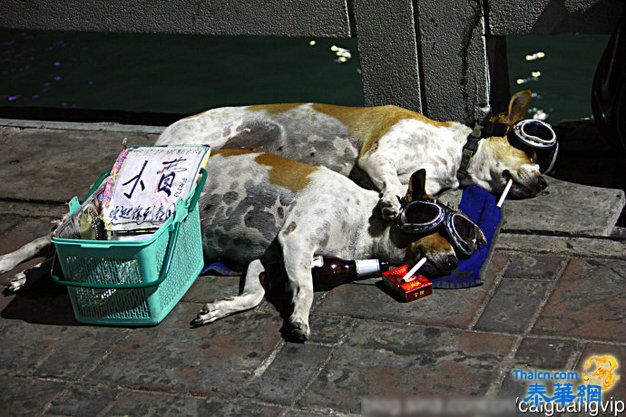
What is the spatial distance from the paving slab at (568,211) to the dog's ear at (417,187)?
0.69 metres

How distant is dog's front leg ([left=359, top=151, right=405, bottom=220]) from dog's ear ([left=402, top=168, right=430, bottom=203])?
0.28ft

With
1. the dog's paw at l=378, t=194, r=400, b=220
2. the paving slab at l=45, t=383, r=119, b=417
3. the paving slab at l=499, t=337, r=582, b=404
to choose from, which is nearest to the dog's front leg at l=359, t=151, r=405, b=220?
the dog's paw at l=378, t=194, r=400, b=220

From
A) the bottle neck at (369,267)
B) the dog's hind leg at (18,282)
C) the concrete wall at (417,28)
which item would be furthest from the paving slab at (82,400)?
the concrete wall at (417,28)

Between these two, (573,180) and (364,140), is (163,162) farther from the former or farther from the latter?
(573,180)

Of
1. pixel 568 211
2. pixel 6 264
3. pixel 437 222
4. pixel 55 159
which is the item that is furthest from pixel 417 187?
pixel 55 159

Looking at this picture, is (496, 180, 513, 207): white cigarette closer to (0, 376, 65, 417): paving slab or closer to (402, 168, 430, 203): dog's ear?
(402, 168, 430, 203): dog's ear

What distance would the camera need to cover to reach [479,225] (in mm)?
5641

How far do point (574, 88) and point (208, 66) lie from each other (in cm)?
365

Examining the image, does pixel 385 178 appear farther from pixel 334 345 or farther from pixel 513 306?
pixel 334 345

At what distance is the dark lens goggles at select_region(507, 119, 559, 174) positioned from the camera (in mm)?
5852

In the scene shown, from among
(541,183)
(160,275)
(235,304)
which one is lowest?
(541,183)

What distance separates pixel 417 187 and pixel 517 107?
1.04m

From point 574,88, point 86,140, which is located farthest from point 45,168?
point 574,88

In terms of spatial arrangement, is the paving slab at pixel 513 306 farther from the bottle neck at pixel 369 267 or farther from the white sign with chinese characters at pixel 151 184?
the white sign with chinese characters at pixel 151 184
